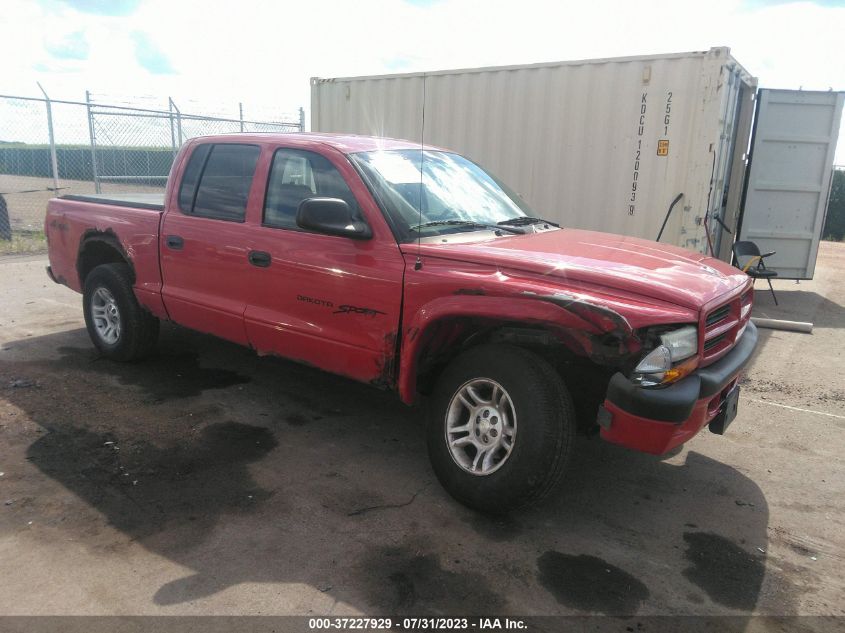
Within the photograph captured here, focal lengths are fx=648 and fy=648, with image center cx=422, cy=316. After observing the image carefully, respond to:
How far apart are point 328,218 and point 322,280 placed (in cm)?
44

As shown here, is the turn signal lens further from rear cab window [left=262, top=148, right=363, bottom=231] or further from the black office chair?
the black office chair

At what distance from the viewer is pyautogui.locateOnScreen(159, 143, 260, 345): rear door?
431 centimetres

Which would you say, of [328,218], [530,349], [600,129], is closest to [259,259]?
[328,218]

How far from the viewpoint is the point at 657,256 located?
362cm

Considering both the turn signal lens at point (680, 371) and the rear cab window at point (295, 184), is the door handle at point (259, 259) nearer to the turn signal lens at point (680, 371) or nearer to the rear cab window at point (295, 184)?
the rear cab window at point (295, 184)

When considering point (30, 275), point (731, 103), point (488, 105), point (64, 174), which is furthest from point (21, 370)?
point (64, 174)

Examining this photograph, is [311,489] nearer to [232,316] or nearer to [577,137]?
[232,316]

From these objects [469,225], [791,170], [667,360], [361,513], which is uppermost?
[791,170]

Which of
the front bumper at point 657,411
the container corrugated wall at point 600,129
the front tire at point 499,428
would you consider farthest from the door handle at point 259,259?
the container corrugated wall at point 600,129

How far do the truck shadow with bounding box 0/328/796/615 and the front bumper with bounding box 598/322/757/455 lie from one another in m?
0.60

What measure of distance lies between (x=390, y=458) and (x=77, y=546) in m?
1.72

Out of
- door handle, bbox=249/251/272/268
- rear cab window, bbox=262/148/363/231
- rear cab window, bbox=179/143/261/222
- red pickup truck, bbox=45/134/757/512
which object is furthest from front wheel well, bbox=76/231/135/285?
rear cab window, bbox=262/148/363/231

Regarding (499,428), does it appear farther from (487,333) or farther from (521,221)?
(521,221)

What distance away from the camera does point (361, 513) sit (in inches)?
131
